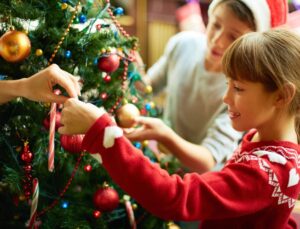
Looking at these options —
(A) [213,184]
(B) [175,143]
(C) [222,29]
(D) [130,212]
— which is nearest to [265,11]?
(C) [222,29]

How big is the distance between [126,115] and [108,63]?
0.15 m

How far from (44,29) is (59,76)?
0.60 feet

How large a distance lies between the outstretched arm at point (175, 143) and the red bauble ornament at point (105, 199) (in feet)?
0.60

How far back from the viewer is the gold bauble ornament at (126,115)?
Result: 1.02 metres

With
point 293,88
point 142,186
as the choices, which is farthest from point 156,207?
point 293,88

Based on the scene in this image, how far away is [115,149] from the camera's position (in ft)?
2.39

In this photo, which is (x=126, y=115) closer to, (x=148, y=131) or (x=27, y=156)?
(x=148, y=131)

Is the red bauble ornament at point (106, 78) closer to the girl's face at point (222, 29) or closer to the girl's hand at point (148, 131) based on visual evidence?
the girl's hand at point (148, 131)

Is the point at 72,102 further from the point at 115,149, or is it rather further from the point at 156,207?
the point at 156,207

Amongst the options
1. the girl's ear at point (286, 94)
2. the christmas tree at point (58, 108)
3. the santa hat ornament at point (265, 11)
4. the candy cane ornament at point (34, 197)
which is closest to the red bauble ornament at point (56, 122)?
the christmas tree at point (58, 108)

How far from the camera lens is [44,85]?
2.66 feet

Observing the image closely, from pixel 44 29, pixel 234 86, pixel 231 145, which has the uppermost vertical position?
pixel 44 29

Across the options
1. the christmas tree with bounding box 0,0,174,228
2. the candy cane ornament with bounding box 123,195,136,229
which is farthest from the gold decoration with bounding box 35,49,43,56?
the candy cane ornament with bounding box 123,195,136,229

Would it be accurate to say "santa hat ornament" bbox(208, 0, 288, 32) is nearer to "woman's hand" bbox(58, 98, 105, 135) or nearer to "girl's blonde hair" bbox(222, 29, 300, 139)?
"girl's blonde hair" bbox(222, 29, 300, 139)
